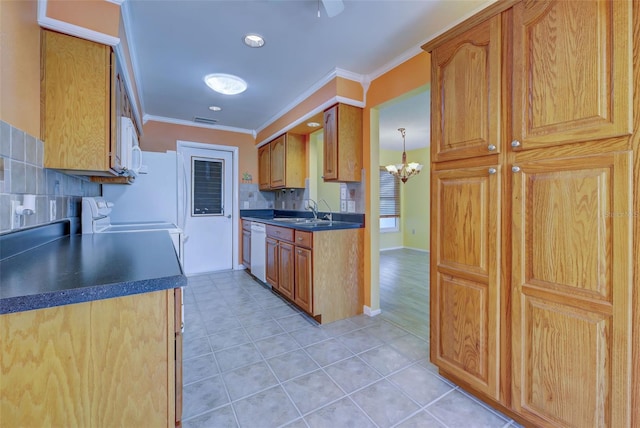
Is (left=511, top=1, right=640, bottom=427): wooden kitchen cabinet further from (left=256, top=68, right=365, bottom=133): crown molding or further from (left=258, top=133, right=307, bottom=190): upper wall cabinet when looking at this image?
(left=258, top=133, right=307, bottom=190): upper wall cabinet

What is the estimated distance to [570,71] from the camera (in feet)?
3.70

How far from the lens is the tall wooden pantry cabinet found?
1.02 m

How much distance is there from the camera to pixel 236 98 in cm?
324

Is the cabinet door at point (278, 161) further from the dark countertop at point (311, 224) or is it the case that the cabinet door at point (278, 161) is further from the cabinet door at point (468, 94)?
the cabinet door at point (468, 94)

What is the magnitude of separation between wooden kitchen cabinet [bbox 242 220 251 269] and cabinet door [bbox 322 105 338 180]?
6.16ft

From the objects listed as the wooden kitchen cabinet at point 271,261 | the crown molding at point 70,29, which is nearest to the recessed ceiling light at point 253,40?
the crown molding at point 70,29

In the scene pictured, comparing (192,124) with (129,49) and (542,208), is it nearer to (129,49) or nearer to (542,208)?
(129,49)

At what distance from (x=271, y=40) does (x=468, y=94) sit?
1.50 m

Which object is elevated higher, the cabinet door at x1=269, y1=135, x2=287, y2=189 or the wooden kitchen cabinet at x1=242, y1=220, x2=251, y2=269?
the cabinet door at x1=269, y1=135, x2=287, y2=189

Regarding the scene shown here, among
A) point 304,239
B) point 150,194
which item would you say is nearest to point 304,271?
point 304,239

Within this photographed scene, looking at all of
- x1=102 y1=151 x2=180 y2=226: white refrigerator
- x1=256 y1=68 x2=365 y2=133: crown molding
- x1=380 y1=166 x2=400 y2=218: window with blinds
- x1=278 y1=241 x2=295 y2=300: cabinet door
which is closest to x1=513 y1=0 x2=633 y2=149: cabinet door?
x1=256 y1=68 x2=365 y2=133: crown molding

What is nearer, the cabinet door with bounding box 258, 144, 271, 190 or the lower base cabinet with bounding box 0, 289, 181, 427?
the lower base cabinet with bounding box 0, 289, 181, 427

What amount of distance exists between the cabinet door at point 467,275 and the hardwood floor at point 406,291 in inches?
28.3

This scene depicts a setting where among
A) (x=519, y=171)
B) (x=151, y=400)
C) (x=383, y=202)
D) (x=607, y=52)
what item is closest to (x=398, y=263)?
(x=383, y=202)
